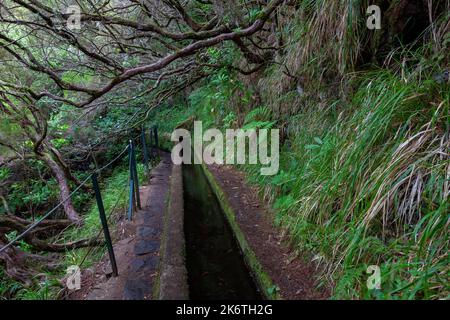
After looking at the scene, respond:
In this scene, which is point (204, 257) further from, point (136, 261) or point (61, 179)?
point (61, 179)

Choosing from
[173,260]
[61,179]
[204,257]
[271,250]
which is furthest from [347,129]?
[61,179]

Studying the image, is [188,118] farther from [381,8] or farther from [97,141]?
[381,8]

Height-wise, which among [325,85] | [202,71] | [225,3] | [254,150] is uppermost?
[225,3]

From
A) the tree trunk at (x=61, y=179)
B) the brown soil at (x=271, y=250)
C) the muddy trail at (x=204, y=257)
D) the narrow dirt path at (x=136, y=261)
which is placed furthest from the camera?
the tree trunk at (x=61, y=179)

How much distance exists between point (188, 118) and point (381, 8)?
8.84m

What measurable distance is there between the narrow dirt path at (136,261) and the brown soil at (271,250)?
104 centimetres

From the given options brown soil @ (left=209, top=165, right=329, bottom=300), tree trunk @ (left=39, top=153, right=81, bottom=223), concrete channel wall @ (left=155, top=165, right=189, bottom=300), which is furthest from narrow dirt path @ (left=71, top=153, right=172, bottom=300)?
tree trunk @ (left=39, top=153, right=81, bottom=223)

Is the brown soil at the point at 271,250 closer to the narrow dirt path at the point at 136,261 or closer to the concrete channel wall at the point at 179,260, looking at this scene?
the concrete channel wall at the point at 179,260

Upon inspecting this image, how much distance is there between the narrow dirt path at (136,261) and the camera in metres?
2.75

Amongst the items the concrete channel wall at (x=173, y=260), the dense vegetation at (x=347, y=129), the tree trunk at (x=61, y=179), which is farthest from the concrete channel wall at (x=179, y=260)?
the tree trunk at (x=61, y=179)

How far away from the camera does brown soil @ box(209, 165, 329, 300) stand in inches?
96.0

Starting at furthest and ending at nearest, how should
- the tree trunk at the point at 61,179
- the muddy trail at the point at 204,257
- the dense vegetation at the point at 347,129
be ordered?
the tree trunk at the point at 61,179 < the muddy trail at the point at 204,257 < the dense vegetation at the point at 347,129

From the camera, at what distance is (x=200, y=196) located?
5.50m

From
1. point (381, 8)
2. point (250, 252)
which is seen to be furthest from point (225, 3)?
point (250, 252)
